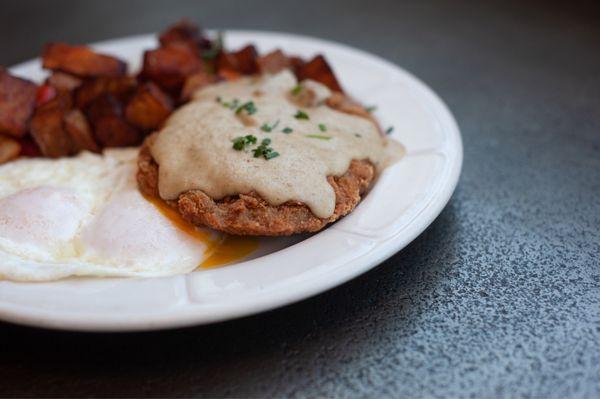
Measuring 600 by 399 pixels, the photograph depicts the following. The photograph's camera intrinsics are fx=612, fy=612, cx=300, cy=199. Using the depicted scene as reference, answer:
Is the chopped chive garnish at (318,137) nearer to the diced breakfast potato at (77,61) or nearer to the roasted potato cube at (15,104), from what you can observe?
the diced breakfast potato at (77,61)

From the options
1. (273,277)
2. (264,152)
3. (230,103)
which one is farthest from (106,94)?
(273,277)

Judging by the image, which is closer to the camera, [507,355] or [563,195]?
[507,355]

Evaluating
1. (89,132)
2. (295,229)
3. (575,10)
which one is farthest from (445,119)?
(575,10)

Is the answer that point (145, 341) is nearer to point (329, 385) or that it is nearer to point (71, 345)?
point (71, 345)

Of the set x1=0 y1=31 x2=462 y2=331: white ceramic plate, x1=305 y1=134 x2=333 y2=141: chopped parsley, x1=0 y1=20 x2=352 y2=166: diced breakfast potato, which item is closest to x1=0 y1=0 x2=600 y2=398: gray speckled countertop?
x1=0 y1=31 x2=462 y2=331: white ceramic plate

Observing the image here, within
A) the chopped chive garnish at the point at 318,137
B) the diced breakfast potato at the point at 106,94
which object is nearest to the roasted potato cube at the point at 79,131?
the diced breakfast potato at the point at 106,94

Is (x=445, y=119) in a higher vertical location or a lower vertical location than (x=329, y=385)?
higher
